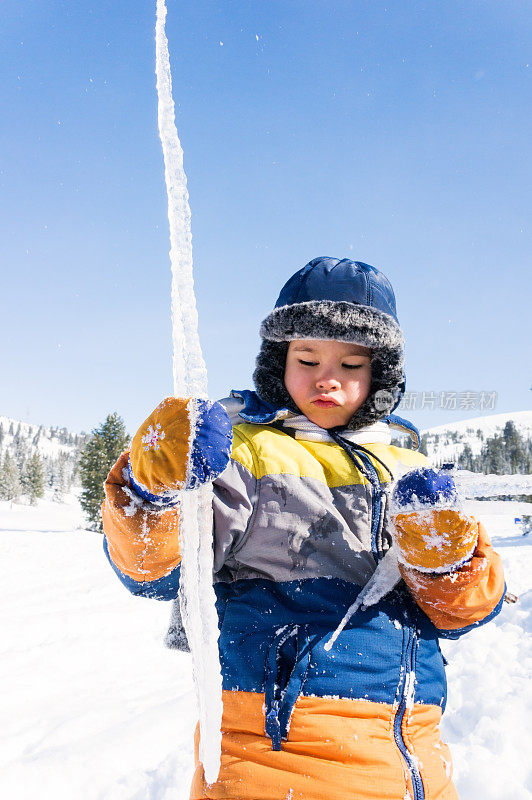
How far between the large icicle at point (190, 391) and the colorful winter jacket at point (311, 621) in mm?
133

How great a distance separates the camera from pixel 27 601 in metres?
7.19

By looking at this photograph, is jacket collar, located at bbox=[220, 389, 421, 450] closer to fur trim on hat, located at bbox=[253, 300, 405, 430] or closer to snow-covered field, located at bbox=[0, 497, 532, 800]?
fur trim on hat, located at bbox=[253, 300, 405, 430]

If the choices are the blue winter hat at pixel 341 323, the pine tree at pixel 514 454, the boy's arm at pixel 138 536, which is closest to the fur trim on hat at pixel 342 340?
the blue winter hat at pixel 341 323

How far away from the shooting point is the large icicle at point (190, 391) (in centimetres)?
112

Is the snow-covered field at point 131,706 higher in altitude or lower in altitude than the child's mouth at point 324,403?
lower

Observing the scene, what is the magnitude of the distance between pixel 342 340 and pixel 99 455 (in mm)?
26005

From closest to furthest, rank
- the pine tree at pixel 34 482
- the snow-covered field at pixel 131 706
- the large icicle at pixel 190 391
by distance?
the large icicle at pixel 190 391 → the snow-covered field at pixel 131 706 → the pine tree at pixel 34 482

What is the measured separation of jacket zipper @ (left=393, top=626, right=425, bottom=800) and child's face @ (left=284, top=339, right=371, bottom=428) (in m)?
0.75

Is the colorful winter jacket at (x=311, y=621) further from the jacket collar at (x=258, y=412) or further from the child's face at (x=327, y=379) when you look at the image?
the child's face at (x=327, y=379)

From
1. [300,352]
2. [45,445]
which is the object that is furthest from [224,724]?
[45,445]

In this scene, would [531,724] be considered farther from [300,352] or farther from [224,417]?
[224,417]

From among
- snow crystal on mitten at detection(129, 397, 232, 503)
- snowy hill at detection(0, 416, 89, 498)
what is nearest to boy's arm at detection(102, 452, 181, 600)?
snow crystal on mitten at detection(129, 397, 232, 503)

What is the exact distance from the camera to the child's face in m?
1.90

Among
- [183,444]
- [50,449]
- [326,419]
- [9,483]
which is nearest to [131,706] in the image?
[326,419]
